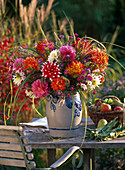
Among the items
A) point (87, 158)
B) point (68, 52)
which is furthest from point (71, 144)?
point (68, 52)

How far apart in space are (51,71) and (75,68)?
17cm

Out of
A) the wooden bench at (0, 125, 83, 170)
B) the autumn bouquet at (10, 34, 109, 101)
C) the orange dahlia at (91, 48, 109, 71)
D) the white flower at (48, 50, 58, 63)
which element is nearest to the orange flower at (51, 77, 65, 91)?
the autumn bouquet at (10, 34, 109, 101)

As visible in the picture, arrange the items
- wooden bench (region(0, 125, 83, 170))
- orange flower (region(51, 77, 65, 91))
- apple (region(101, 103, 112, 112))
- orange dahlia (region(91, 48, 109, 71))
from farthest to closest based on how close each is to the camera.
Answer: apple (region(101, 103, 112, 112)) < orange dahlia (region(91, 48, 109, 71)) < orange flower (region(51, 77, 65, 91)) < wooden bench (region(0, 125, 83, 170))

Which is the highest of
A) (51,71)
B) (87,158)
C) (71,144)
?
(51,71)

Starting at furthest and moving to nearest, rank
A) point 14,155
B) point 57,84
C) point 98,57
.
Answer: point 98,57 < point 57,84 < point 14,155

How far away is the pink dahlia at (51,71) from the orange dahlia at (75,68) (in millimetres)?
77

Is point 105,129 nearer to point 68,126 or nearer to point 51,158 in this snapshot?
point 68,126

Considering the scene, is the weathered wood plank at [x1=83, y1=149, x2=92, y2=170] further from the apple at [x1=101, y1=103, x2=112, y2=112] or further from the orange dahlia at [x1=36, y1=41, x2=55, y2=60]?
the orange dahlia at [x1=36, y1=41, x2=55, y2=60]

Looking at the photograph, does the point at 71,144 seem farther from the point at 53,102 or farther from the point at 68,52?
the point at 68,52

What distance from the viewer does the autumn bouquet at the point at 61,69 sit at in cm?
211

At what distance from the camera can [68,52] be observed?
2.13m

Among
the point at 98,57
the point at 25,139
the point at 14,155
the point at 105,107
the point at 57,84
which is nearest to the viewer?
the point at 25,139

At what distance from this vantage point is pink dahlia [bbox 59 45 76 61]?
212 centimetres

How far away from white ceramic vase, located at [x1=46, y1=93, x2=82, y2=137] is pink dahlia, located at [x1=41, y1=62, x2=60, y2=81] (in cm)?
22
